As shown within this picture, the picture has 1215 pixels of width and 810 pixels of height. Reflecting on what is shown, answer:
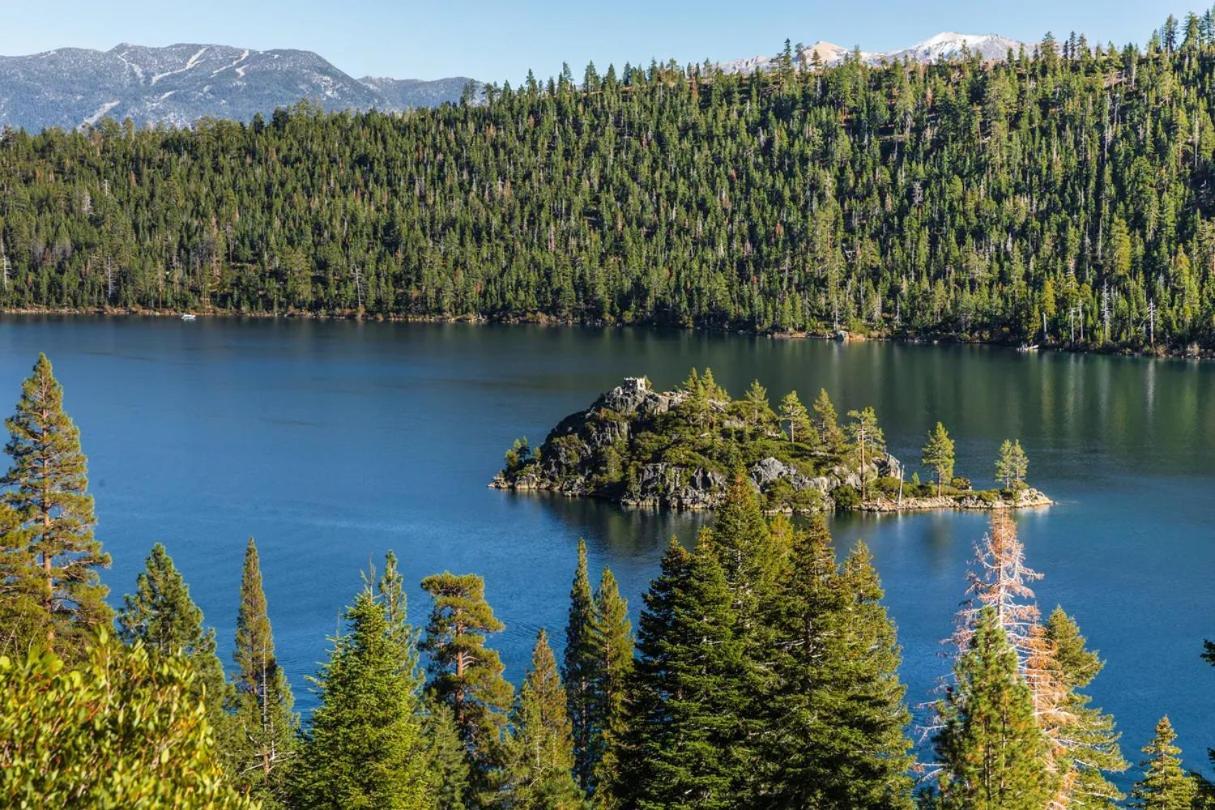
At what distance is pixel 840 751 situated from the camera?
108ft

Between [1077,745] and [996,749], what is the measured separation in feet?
40.3

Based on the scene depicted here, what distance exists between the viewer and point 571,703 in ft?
193

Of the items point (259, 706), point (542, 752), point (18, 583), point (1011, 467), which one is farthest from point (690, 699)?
point (1011, 467)

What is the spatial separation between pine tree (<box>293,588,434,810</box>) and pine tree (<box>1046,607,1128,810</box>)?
18323 millimetres

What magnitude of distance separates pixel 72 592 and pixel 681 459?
76054mm

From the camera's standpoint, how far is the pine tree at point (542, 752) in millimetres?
42375

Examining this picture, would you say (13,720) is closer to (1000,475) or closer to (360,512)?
(360,512)

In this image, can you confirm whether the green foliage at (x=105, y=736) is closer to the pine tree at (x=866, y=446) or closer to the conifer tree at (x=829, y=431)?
the pine tree at (x=866, y=446)

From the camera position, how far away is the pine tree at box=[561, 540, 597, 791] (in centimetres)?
5769

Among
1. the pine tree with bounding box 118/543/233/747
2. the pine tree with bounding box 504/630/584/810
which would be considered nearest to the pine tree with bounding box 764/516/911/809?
the pine tree with bounding box 504/630/584/810

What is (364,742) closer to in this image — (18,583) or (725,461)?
(18,583)

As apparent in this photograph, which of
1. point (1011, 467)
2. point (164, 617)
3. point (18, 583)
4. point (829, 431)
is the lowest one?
point (1011, 467)

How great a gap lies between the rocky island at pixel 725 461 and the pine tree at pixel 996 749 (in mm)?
80979

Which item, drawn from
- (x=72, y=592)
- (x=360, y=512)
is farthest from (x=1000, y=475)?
(x=72, y=592)
